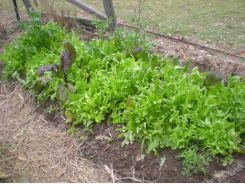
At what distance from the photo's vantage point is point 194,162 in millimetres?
1989

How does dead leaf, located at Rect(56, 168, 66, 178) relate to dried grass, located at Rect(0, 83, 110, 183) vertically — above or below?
below

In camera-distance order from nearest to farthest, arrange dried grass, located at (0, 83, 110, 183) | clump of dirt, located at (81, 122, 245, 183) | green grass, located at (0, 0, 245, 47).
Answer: clump of dirt, located at (81, 122, 245, 183)
dried grass, located at (0, 83, 110, 183)
green grass, located at (0, 0, 245, 47)

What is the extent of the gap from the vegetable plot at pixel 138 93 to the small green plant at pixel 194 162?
11 millimetres

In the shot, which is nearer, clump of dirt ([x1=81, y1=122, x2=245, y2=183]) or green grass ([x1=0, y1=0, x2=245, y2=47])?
clump of dirt ([x1=81, y1=122, x2=245, y2=183])

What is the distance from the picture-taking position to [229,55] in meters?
3.51

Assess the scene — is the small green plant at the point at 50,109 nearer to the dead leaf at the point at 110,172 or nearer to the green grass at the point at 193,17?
the dead leaf at the point at 110,172

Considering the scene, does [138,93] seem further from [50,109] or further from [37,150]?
[37,150]

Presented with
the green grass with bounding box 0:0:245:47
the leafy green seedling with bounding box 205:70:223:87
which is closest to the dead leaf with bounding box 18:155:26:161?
the leafy green seedling with bounding box 205:70:223:87

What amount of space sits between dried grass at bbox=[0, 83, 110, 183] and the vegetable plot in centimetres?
23

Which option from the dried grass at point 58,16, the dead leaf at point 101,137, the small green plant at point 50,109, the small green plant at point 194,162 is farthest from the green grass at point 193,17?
the small green plant at point 194,162

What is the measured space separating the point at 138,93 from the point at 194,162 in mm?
874

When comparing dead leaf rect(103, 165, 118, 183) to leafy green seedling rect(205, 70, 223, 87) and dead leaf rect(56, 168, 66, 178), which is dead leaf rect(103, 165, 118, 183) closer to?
dead leaf rect(56, 168, 66, 178)

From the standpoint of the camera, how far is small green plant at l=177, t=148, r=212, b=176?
1977 mm

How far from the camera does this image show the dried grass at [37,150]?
2.23 m
